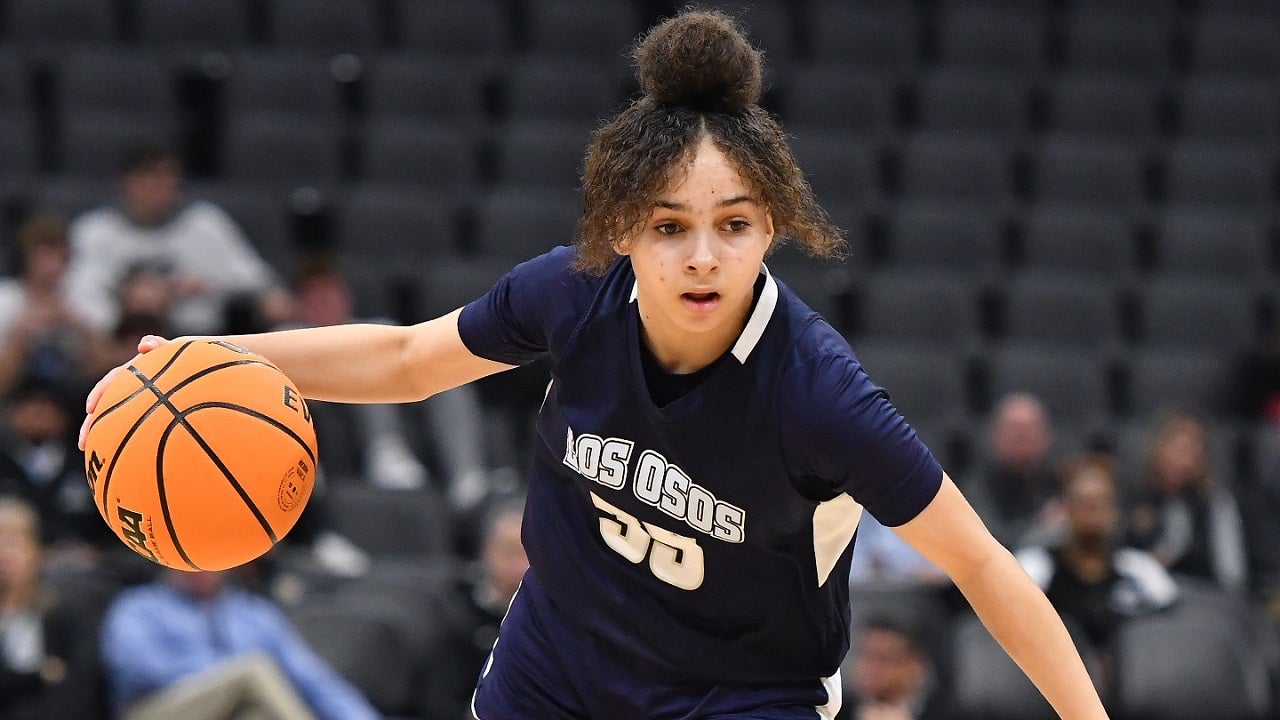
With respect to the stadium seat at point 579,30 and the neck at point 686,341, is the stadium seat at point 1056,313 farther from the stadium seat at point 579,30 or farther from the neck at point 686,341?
the neck at point 686,341

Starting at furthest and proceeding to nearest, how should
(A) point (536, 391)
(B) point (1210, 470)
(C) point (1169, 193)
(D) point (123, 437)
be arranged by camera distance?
(C) point (1169, 193) < (A) point (536, 391) < (B) point (1210, 470) < (D) point (123, 437)

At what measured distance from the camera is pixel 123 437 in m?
2.82

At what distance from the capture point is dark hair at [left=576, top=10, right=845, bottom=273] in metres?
2.61

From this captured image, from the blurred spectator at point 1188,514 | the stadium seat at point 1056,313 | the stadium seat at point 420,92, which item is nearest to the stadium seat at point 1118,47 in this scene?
the stadium seat at point 1056,313

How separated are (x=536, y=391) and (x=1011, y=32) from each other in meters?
3.77

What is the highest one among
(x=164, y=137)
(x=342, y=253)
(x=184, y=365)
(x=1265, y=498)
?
(x=184, y=365)

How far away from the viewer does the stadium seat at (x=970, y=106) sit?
364 inches

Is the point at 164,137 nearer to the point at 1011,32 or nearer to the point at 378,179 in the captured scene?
the point at 378,179

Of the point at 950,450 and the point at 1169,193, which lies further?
the point at 1169,193

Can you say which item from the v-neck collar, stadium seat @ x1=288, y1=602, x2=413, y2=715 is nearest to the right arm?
the v-neck collar

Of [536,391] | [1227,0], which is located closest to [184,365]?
[536,391]

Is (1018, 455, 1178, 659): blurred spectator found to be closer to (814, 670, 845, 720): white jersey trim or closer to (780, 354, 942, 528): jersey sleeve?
(814, 670, 845, 720): white jersey trim

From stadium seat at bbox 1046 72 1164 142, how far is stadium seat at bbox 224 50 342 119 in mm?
4036

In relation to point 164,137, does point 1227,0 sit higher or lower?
higher
